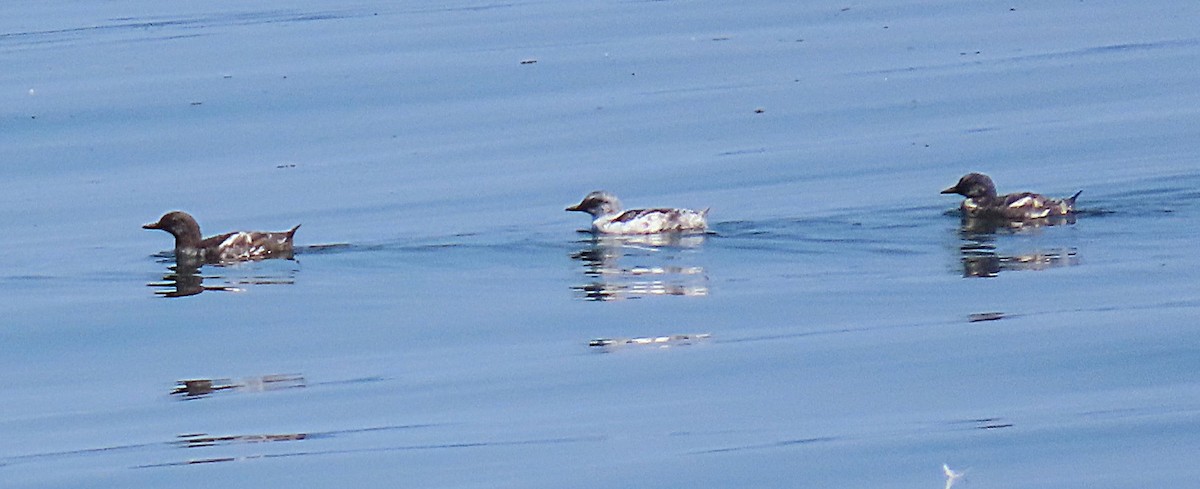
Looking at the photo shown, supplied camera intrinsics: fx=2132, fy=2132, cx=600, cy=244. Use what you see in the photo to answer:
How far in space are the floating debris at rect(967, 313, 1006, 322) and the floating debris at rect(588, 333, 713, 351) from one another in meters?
1.45

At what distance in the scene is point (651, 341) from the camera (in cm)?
1138

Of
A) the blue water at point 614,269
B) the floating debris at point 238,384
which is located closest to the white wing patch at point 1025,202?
the blue water at point 614,269

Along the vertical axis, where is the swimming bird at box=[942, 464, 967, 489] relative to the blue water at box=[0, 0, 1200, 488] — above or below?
below

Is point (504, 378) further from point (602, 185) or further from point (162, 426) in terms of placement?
point (602, 185)

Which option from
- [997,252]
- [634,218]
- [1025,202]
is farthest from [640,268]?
[1025,202]

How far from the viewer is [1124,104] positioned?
21453 millimetres

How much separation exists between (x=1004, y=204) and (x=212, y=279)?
5.74 m

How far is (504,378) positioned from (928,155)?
9210mm

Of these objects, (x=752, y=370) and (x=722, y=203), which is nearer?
(x=752, y=370)

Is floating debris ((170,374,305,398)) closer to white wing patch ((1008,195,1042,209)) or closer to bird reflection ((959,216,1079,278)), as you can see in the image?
bird reflection ((959,216,1079,278))

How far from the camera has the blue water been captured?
8969 mm

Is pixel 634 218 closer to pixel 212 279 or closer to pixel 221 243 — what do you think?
pixel 221 243

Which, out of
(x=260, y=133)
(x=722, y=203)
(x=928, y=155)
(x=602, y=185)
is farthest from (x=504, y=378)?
(x=260, y=133)

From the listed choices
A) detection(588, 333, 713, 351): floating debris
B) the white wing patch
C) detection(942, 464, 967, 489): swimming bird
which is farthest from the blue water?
the white wing patch
